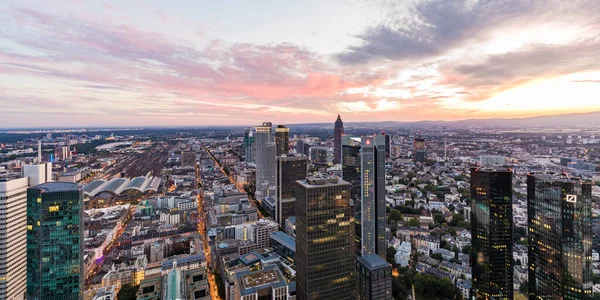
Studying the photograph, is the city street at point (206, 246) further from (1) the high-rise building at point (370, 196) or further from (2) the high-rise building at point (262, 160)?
(1) the high-rise building at point (370, 196)

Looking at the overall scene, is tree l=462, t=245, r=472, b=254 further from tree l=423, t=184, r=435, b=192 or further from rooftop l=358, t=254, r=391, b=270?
tree l=423, t=184, r=435, b=192

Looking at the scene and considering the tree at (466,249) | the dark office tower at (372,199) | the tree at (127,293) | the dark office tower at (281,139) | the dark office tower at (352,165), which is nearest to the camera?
the tree at (127,293)

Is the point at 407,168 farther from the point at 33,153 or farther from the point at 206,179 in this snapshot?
the point at 33,153

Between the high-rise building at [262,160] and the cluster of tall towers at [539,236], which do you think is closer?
the cluster of tall towers at [539,236]

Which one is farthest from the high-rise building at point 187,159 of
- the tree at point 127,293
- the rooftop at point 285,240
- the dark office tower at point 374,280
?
the dark office tower at point 374,280

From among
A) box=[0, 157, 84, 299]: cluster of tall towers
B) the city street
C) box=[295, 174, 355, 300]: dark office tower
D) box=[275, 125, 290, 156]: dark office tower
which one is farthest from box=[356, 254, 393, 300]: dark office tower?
box=[275, 125, 290, 156]: dark office tower

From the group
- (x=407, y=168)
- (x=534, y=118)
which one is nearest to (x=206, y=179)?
(x=407, y=168)
